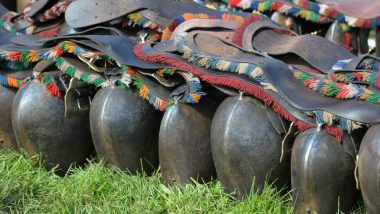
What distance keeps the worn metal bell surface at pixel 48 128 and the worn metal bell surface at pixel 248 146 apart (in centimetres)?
85

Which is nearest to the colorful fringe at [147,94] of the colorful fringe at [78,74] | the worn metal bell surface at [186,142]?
the worn metal bell surface at [186,142]

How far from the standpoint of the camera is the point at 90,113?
348 cm

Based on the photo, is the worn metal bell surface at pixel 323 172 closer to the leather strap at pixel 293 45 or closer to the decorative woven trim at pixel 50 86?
the leather strap at pixel 293 45

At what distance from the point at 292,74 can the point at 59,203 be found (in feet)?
3.63

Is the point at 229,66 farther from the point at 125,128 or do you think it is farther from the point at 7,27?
the point at 7,27

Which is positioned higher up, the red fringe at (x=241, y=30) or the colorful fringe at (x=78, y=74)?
the red fringe at (x=241, y=30)

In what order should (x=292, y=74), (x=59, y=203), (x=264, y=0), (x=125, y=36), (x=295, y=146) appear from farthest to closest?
(x=264, y=0), (x=125, y=36), (x=59, y=203), (x=292, y=74), (x=295, y=146)

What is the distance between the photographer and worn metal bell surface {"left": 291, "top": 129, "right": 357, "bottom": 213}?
2699 millimetres

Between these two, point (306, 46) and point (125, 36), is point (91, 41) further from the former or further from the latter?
point (306, 46)

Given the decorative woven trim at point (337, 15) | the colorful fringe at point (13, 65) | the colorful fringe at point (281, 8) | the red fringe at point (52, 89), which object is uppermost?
the decorative woven trim at point (337, 15)

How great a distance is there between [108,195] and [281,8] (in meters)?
1.80

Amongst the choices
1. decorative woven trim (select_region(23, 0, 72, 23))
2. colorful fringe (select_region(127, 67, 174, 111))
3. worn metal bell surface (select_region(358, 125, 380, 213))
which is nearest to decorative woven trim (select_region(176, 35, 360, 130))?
worn metal bell surface (select_region(358, 125, 380, 213))

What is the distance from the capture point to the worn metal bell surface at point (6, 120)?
152 inches

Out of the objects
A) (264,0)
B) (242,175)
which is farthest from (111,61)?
(264,0)
